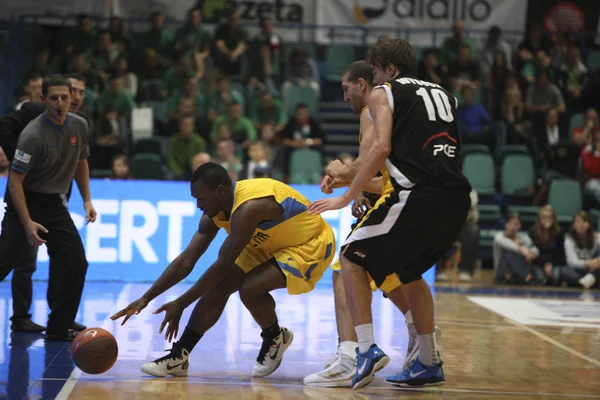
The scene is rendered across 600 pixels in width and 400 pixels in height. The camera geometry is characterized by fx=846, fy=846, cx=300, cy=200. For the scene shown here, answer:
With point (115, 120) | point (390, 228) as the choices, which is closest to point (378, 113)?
point (390, 228)

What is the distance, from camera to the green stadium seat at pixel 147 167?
13.1 metres

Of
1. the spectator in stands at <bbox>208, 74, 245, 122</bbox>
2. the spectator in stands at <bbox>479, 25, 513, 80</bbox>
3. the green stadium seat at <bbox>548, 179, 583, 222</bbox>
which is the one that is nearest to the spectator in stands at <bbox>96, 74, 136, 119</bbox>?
the spectator in stands at <bbox>208, 74, 245, 122</bbox>

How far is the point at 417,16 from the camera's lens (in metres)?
17.6

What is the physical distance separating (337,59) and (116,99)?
491 cm

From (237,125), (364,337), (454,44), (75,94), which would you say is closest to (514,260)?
(237,125)

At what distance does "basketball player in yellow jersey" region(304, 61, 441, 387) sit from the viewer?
4961 mm

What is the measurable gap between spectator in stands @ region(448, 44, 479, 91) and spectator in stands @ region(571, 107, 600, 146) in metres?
2.11

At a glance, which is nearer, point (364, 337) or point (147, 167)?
point (364, 337)

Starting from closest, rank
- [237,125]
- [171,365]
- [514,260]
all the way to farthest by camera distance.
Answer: [171,365] < [514,260] < [237,125]

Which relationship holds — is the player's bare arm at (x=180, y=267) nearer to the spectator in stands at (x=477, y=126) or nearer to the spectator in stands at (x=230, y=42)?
the spectator in stands at (x=477, y=126)

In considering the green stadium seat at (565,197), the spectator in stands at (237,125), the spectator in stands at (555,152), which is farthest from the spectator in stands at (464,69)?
the spectator in stands at (237,125)

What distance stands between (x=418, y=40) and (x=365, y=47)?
1.24m

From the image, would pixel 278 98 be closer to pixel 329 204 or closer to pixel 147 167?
pixel 147 167

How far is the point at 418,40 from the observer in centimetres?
1766
